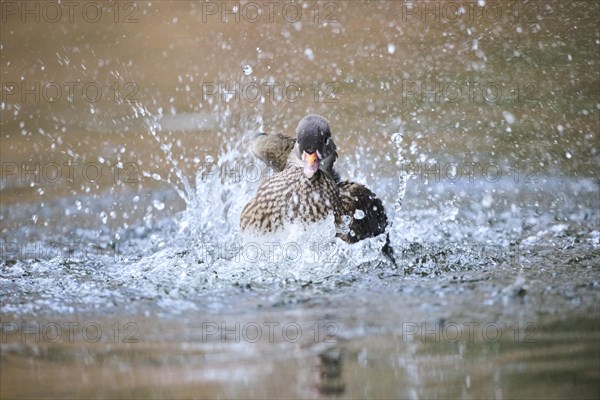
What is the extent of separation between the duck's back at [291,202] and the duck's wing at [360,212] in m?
0.11

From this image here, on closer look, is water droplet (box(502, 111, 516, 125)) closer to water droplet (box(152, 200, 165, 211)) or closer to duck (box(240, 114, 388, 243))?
duck (box(240, 114, 388, 243))

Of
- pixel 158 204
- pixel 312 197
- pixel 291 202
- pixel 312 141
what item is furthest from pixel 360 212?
pixel 158 204

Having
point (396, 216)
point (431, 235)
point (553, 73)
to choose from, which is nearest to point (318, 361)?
point (431, 235)

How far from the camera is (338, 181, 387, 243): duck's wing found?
18.7 ft

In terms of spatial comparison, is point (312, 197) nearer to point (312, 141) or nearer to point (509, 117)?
point (312, 141)

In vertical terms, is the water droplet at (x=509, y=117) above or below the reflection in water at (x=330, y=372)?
above

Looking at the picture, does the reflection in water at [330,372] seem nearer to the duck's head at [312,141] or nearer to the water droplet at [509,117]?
the duck's head at [312,141]

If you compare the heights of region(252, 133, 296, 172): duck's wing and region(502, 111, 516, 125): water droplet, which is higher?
region(502, 111, 516, 125): water droplet

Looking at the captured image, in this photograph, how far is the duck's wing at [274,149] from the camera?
6.24 m

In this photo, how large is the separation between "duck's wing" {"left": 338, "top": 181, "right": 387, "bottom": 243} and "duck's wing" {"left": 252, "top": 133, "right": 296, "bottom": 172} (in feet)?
1.46

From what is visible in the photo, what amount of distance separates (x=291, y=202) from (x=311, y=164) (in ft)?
0.81

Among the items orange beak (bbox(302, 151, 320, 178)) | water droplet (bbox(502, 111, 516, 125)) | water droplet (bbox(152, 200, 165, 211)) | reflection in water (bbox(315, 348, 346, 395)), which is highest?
water droplet (bbox(502, 111, 516, 125))

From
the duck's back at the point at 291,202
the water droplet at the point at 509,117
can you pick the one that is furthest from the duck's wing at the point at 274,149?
the water droplet at the point at 509,117

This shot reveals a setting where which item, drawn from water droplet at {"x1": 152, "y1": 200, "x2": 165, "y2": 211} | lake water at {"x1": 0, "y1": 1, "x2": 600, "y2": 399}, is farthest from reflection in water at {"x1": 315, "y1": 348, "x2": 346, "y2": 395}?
water droplet at {"x1": 152, "y1": 200, "x2": 165, "y2": 211}
